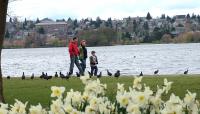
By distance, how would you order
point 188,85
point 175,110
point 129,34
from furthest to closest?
point 129,34 → point 188,85 → point 175,110

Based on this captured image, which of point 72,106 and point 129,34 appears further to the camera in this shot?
point 129,34

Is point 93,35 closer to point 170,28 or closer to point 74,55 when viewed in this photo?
point 170,28

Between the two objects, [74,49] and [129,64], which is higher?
[74,49]

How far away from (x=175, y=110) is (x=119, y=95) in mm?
644

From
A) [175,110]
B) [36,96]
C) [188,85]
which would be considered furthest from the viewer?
[188,85]

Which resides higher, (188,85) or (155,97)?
(155,97)

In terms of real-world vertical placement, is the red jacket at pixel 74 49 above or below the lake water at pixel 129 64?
above

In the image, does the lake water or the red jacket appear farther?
the lake water

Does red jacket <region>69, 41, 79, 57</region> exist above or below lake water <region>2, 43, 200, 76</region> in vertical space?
above

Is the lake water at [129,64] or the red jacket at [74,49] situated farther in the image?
the lake water at [129,64]

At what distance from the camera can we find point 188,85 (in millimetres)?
18312

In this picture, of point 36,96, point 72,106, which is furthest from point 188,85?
point 72,106

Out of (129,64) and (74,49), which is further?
(129,64)


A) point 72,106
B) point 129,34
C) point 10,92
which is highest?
point 72,106
